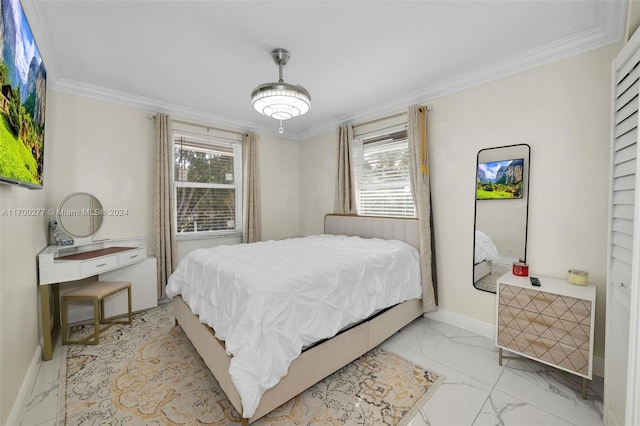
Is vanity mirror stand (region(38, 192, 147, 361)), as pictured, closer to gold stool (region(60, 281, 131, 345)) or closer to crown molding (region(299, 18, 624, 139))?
gold stool (region(60, 281, 131, 345))

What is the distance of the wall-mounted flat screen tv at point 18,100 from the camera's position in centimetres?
129

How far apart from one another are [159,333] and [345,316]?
2068mm

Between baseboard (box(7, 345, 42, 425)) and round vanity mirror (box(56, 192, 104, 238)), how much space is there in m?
1.21

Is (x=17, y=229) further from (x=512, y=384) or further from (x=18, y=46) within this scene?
(x=512, y=384)

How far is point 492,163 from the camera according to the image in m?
2.62

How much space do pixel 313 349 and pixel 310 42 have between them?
240 cm

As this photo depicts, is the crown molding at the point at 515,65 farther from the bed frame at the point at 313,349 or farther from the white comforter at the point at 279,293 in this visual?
the white comforter at the point at 279,293

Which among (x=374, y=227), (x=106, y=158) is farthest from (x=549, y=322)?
(x=106, y=158)

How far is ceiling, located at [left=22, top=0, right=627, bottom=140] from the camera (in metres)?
1.85

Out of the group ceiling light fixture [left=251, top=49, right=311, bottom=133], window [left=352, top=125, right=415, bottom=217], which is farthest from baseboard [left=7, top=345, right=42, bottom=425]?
window [left=352, top=125, right=415, bottom=217]

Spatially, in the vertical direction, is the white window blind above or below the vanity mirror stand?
above

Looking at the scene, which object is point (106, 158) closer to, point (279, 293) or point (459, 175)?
point (279, 293)

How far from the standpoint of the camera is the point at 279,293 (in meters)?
1.67

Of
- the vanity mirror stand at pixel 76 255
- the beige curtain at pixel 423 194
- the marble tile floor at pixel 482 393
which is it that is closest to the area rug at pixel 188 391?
the marble tile floor at pixel 482 393
